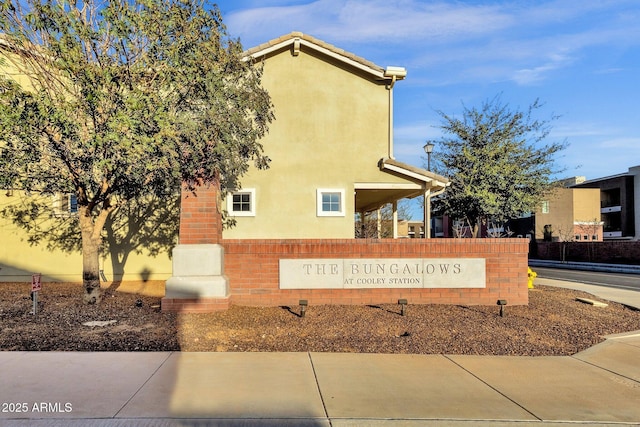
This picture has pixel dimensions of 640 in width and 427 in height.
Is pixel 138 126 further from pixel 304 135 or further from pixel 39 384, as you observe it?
pixel 304 135

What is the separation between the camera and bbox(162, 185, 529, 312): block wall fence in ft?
30.7

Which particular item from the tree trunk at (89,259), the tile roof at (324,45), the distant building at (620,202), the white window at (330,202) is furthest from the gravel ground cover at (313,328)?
the distant building at (620,202)

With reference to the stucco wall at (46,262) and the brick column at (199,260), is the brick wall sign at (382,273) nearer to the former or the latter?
the brick column at (199,260)

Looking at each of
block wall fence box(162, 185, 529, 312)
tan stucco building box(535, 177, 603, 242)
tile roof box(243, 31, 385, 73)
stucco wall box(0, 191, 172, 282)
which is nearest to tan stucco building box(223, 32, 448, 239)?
tile roof box(243, 31, 385, 73)

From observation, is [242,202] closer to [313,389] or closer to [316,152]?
[316,152]

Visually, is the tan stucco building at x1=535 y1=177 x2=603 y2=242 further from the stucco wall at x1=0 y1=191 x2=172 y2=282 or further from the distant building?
the stucco wall at x1=0 y1=191 x2=172 y2=282

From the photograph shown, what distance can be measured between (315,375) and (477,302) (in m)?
5.48

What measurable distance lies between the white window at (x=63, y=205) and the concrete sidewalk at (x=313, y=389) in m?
8.02

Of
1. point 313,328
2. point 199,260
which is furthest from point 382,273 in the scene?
point 199,260

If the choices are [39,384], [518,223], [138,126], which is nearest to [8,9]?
[138,126]

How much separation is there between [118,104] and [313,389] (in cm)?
588

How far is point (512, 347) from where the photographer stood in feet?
23.3

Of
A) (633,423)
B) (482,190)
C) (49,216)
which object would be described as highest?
(482,190)

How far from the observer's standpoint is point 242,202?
14.1 metres
